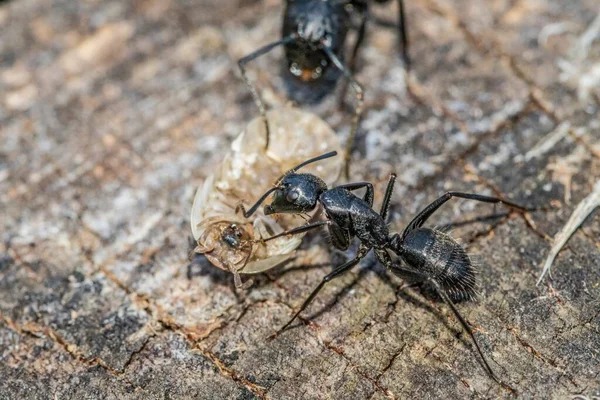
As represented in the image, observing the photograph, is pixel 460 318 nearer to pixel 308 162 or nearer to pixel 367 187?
pixel 367 187

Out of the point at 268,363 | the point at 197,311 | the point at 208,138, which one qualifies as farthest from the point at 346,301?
the point at 208,138

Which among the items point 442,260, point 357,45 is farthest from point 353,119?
point 442,260

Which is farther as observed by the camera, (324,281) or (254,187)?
(254,187)

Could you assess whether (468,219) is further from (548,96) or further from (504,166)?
(548,96)

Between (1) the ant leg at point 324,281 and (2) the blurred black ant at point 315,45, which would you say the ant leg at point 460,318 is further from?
(2) the blurred black ant at point 315,45

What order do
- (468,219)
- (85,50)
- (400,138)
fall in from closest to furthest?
1. (468,219)
2. (400,138)
3. (85,50)

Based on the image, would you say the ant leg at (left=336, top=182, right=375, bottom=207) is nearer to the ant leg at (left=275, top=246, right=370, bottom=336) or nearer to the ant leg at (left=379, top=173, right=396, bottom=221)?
the ant leg at (left=379, top=173, right=396, bottom=221)
